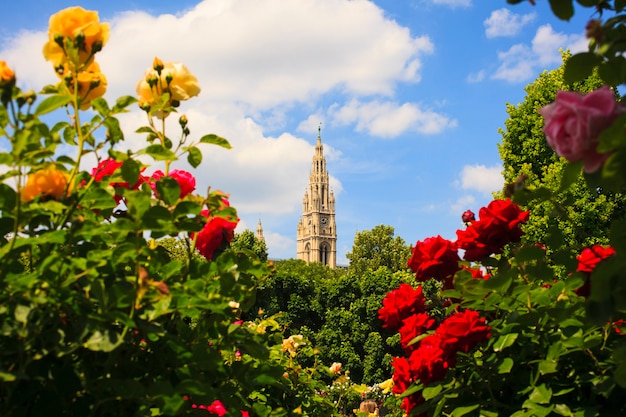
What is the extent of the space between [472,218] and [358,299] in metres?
19.6

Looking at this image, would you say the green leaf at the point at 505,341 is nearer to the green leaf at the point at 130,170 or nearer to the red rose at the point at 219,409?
the red rose at the point at 219,409

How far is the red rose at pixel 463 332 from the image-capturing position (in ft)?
7.72

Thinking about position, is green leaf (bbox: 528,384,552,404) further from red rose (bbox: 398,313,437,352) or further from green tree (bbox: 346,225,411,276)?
green tree (bbox: 346,225,411,276)

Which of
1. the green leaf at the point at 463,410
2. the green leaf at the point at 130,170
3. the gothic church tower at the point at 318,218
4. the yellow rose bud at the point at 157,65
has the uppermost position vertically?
the gothic church tower at the point at 318,218

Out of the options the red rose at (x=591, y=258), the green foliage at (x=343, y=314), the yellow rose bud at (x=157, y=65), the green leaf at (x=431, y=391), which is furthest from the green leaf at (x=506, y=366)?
the green foliage at (x=343, y=314)

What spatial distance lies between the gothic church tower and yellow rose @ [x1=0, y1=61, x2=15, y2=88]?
98346 millimetres

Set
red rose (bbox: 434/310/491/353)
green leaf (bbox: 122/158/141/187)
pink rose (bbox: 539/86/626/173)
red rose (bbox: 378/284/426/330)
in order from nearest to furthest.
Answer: pink rose (bbox: 539/86/626/173)
green leaf (bbox: 122/158/141/187)
red rose (bbox: 434/310/491/353)
red rose (bbox: 378/284/426/330)

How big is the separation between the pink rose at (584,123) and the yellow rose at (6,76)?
1129mm

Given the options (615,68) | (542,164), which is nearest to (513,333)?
(615,68)

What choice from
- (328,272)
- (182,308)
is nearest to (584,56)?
(182,308)

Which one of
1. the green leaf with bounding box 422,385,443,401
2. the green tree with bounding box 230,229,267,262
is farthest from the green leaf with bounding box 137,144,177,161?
the green tree with bounding box 230,229,267,262

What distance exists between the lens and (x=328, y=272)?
52.7m

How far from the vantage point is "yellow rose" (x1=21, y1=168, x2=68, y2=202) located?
161 cm

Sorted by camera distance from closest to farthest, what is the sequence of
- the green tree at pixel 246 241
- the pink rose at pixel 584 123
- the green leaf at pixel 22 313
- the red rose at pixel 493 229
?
the pink rose at pixel 584 123, the green leaf at pixel 22 313, the red rose at pixel 493 229, the green tree at pixel 246 241
